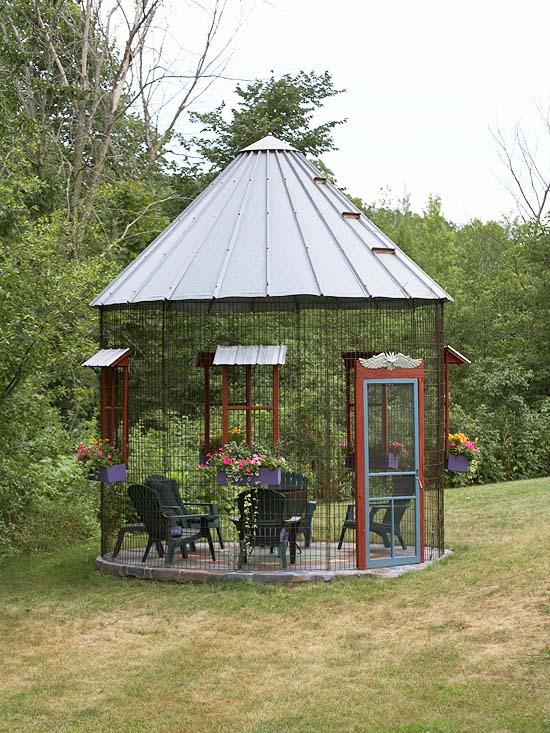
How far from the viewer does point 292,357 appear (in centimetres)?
1210

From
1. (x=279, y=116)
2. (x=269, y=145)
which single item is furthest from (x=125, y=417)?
(x=279, y=116)

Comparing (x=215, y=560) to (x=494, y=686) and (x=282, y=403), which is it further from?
(x=494, y=686)

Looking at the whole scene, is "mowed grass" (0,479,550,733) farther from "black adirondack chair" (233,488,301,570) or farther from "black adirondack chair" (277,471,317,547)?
"black adirondack chair" (277,471,317,547)

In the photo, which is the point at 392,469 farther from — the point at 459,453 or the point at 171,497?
the point at 171,497

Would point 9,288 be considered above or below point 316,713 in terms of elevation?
above

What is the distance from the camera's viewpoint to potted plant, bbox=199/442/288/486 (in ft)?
33.3

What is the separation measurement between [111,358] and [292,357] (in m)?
2.28

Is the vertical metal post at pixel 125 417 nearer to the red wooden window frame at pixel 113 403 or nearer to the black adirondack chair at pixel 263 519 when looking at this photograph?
the red wooden window frame at pixel 113 403

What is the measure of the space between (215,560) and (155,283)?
122 inches

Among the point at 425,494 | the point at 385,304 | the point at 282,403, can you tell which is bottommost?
the point at 425,494

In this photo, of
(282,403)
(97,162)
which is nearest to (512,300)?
(97,162)

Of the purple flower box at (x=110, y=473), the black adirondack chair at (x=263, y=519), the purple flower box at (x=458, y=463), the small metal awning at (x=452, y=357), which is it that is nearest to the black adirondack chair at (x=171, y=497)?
the purple flower box at (x=110, y=473)

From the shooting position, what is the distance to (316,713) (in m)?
6.56

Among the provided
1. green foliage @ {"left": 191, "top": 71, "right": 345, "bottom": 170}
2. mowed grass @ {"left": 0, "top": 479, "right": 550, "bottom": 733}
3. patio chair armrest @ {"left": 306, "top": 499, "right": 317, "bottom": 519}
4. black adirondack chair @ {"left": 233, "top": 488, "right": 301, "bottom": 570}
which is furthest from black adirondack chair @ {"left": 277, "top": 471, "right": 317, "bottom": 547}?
green foliage @ {"left": 191, "top": 71, "right": 345, "bottom": 170}
